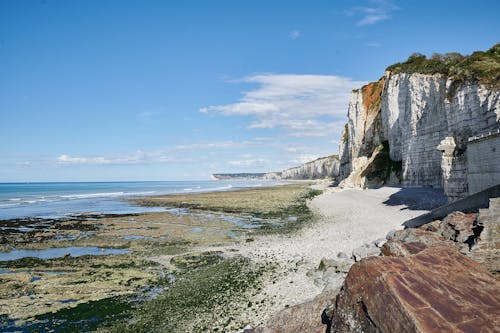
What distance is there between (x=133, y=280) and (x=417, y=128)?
30929mm

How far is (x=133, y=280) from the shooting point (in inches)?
518

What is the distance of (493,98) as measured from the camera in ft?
58.5

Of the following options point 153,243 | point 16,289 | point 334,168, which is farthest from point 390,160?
point 334,168

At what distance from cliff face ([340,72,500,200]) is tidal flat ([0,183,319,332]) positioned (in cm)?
1225

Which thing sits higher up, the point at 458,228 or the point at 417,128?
the point at 417,128

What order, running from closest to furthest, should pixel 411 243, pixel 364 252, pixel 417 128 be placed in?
pixel 411 243 → pixel 364 252 → pixel 417 128

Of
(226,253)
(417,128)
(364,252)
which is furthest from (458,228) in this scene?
(417,128)

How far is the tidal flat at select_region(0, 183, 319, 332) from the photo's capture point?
32.0ft

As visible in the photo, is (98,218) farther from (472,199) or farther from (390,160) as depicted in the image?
(390,160)

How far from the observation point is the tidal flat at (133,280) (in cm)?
976

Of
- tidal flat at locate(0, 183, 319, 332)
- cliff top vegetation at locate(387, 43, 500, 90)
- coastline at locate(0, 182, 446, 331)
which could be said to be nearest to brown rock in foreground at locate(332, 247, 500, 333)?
coastline at locate(0, 182, 446, 331)

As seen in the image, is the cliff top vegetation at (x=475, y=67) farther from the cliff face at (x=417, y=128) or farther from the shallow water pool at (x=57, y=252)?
the shallow water pool at (x=57, y=252)

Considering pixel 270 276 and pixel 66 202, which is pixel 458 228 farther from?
pixel 66 202

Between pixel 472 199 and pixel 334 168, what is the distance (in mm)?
106516
